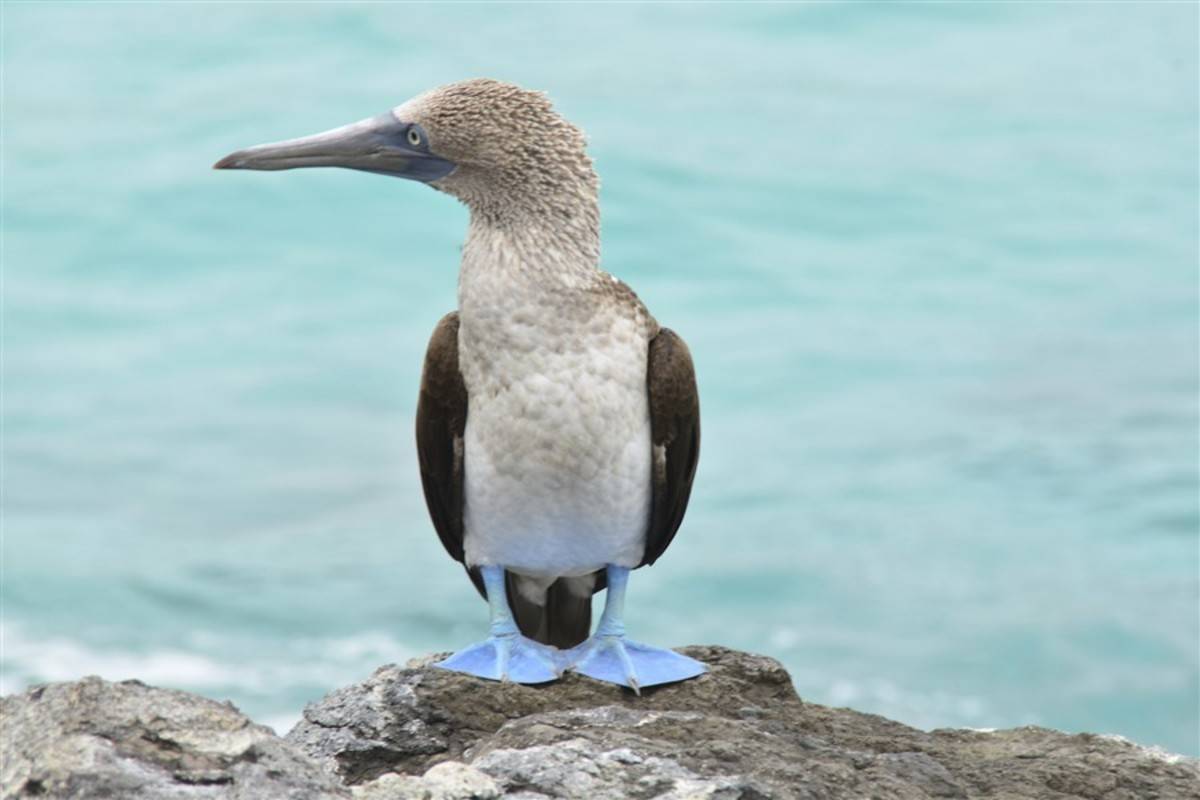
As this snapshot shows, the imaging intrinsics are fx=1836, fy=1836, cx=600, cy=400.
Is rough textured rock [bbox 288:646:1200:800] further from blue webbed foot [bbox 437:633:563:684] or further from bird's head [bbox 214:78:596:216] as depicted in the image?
bird's head [bbox 214:78:596:216]

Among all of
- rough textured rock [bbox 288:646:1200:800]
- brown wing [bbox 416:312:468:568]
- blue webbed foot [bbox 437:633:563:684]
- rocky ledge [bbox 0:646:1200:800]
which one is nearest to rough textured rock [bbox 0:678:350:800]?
rocky ledge [bbox 0:646:1200:800]

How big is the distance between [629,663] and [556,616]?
2.13 feet

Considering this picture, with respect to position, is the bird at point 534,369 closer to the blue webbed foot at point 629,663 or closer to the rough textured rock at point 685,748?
the blue webbed foot at point 629,663

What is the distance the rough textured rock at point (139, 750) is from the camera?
383 cm

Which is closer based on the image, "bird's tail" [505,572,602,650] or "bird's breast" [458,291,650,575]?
"bird's breast" [458,291,650,575]

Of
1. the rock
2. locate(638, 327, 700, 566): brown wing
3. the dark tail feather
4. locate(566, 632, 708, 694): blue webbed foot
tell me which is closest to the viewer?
the rock

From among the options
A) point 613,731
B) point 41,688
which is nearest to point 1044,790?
point 613,731

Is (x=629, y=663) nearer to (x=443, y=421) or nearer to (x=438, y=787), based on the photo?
(x=443, y=421)

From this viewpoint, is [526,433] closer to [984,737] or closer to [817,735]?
[817,735]

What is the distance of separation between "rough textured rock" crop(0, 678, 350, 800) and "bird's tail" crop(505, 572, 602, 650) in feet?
8.66

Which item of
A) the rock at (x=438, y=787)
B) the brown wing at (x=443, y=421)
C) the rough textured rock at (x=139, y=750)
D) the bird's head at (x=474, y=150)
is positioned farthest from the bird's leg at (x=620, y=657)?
the rough textured rock at (x=139, y=750)

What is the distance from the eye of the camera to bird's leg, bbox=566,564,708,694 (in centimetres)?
614

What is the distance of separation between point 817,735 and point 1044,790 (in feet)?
2.29

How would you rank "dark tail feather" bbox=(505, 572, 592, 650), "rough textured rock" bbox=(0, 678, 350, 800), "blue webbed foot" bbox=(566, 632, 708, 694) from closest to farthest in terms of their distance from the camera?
"rough textured rock" bbox=(0, 678, 350, 800), "blue webbed foot" bbox=(566, 632, 708, 694), "dark tail feather" bbox=(505, 572, 592, 650)
